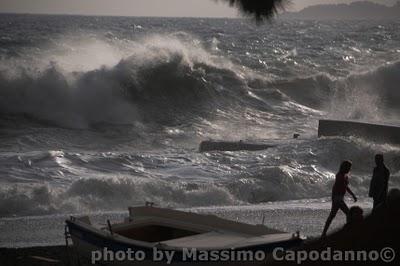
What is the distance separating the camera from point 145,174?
16.9m

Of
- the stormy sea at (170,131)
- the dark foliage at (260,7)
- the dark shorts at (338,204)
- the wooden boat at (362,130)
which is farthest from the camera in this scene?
the wooden boat at (362,130)

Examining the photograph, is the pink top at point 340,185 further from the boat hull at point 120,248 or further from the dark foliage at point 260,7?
the dark foliage at point 260,7

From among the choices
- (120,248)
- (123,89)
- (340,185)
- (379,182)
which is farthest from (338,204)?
(123,89)

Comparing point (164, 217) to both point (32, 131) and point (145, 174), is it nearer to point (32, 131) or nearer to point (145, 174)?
point (145, 174)

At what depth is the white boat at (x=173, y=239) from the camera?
7508 millimetres

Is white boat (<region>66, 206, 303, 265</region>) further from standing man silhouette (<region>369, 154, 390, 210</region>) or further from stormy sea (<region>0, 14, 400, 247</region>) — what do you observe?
standing man silhouette (<region>369, 154, 390, 210</region>)

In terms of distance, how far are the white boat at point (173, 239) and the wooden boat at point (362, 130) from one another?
11965mm

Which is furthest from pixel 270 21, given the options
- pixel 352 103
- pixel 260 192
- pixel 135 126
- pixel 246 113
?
pixel 352 103

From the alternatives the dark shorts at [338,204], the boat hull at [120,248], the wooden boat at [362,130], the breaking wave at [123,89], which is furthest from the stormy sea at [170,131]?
the boat hull at [120,248]

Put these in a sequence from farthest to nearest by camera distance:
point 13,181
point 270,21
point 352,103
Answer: point 352,103 < point 13,181 < point 270,21

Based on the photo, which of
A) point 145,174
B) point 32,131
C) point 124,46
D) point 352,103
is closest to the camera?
point 145,174

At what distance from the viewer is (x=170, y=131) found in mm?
26453

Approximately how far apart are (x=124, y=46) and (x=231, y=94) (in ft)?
27.6

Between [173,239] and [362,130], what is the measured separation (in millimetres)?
13040
